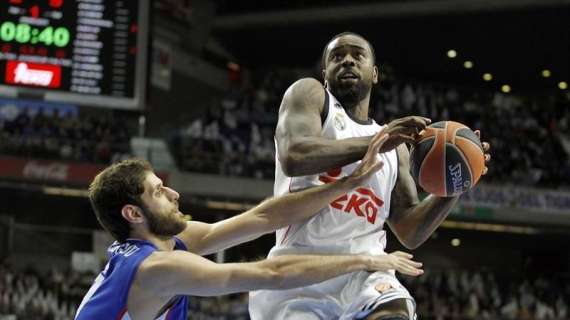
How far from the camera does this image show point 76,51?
13578 mm

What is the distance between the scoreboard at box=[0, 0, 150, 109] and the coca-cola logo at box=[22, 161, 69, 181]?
527cm

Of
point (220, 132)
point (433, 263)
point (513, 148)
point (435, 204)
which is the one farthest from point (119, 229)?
point (433, 263)

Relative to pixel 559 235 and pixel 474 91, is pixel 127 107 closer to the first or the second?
pixel 559 235

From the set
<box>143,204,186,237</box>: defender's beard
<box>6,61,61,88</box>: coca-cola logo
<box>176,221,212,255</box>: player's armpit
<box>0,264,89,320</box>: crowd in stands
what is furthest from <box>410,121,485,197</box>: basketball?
<box>0,264,89,320</box>: crowd in stands

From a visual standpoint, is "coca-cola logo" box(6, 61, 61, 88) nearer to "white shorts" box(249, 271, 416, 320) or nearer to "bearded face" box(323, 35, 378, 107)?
"bearded face" box(323, 35, 378, 107)

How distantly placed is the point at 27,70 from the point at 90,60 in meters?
0.85

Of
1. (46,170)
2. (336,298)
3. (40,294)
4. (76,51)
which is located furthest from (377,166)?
(46,170)

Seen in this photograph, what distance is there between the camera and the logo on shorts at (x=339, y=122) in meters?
5.34

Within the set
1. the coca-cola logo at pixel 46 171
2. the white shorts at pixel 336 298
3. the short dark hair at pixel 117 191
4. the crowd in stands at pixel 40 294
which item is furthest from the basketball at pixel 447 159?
the coca-cola logo at pixel 46 171

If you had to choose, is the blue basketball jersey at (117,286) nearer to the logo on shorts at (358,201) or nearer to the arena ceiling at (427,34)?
the logo on shorts at (358,201)

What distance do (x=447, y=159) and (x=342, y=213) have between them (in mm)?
625

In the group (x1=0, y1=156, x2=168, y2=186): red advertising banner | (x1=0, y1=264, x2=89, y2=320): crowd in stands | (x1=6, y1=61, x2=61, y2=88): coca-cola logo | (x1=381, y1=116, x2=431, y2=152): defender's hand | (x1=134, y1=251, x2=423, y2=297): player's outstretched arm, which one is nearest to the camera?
(x1=134, y1=251, x2=423, y2=297): player's outstretched arm

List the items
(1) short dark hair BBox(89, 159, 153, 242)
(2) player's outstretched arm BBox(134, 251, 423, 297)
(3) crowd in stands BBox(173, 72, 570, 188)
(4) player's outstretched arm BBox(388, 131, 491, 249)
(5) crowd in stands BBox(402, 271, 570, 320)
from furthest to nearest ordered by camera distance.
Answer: (3) crowd in stands BBox(173, 72, 570, 188), (5) crowd in stands BBox(402, 271, 570, 320), (4) player's outstretched arm BBox(388, 131, 491, 249), (1) short dark hair BBox(89, 159, 153, 242), (2) player's outstretched arm BBox(134, 251, 423, 297)

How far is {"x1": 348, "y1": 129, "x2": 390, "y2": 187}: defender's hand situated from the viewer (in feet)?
16.1
